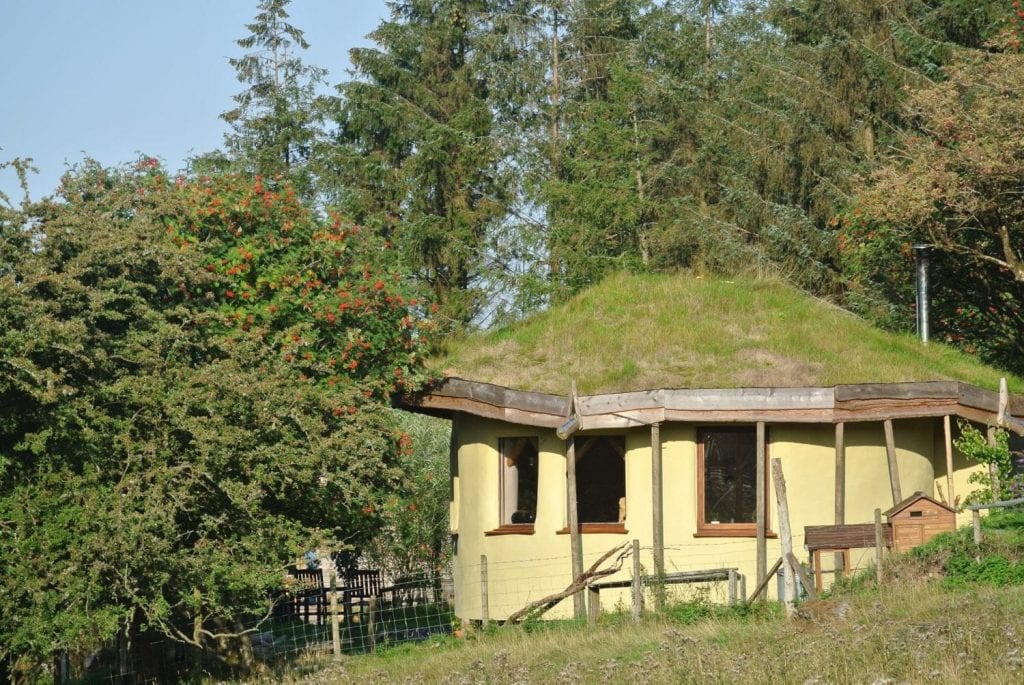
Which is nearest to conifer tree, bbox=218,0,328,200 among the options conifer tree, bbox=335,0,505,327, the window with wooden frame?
conifer tree, bbox=335,0,505,327

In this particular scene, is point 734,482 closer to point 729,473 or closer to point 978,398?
point 729,473

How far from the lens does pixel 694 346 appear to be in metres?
22.2

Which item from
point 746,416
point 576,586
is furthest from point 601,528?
point 746,416

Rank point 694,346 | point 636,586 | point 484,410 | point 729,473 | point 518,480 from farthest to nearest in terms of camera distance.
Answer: point 518,480 → point 694,346 → point 484,410 → point 729,473 → point 636,586

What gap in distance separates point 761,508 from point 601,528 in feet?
8.20

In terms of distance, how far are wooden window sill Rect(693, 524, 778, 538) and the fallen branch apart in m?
1.10

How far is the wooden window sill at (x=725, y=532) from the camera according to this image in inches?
804

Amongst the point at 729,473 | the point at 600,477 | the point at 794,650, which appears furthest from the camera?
the point at 600,477

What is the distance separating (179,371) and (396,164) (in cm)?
2873

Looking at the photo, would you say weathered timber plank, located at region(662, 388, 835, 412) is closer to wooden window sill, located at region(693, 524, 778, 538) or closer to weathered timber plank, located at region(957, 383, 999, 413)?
wooden window sill, located at region(693, 524, 778, 538)

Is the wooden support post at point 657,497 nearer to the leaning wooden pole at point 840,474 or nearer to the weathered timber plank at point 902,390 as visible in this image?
the leaning wooden pole at point 840,474

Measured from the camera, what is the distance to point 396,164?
46.3 meters

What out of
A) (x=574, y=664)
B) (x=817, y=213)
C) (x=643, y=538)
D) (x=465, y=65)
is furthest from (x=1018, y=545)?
(x=465, y=65)

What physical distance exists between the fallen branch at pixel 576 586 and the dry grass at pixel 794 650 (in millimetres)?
2531
